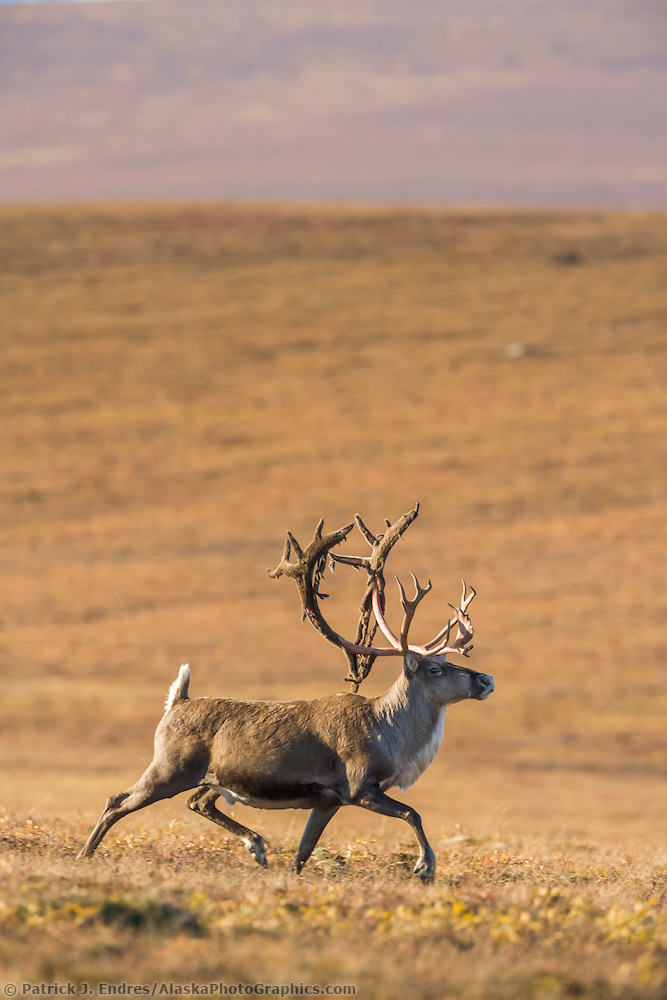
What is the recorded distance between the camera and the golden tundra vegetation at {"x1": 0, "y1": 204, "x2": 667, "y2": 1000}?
23.7 ft

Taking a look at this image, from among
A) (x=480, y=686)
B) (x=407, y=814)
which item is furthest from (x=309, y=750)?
(x=480, y=686)

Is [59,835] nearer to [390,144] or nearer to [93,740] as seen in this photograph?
[93,740]

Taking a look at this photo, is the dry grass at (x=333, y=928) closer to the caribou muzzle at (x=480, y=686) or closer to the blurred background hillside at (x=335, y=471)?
the caribou muzzle at (x=480, y=686)

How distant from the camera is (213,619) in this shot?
36.4 meters

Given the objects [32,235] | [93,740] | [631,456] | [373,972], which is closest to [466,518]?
[631,456]

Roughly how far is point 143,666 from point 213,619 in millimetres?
3985

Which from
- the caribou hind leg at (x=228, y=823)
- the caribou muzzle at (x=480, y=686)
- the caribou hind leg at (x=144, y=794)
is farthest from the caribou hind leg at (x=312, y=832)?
the caribou muzzle at (x=480, y=686)

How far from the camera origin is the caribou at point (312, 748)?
9.10 meters

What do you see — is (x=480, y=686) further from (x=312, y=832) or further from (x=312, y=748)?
(x=312, y=832)

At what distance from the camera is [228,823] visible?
9633 mm

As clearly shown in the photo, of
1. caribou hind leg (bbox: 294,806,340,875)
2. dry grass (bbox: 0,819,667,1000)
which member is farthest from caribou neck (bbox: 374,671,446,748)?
dry grass (bbox: 0,819,667,1000)

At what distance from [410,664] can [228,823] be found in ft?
6.47

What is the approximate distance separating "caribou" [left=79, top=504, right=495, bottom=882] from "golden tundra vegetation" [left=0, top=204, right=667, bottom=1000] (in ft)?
1.81

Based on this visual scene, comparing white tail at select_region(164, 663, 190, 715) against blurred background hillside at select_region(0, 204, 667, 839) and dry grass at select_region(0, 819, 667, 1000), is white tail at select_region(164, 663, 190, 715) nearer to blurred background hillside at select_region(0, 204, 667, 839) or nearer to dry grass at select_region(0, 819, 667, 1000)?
dry grass at select_region(0, 819, 667, 1000)
